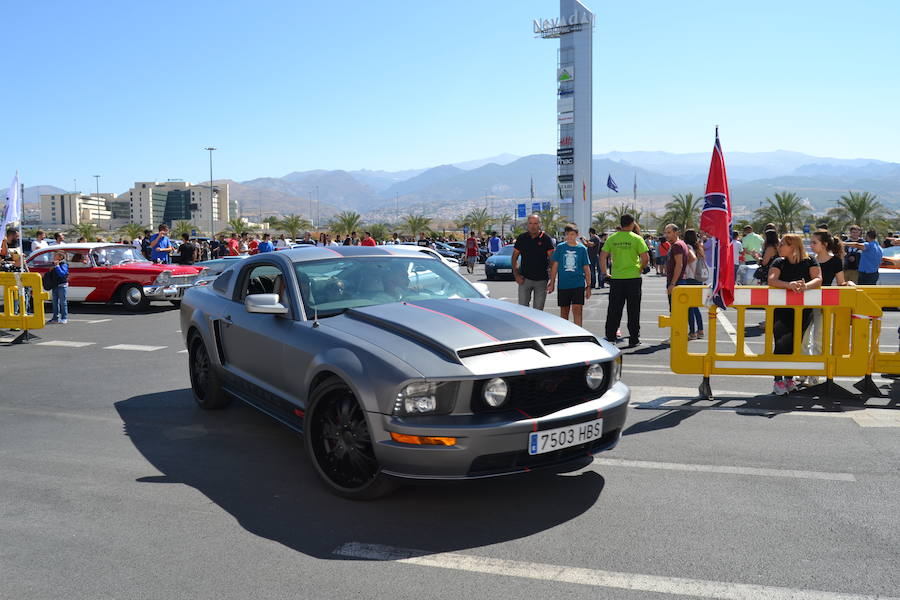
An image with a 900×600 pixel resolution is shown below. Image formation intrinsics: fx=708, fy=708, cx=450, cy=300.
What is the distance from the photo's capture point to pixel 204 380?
657 centimetres

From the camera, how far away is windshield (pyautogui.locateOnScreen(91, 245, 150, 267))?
16438mm

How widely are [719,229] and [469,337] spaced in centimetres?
356

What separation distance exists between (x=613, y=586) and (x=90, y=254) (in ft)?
53.2

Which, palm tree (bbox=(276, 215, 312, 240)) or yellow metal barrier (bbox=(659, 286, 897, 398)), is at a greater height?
palm tree (bbox=(276, 215, 312, 240))

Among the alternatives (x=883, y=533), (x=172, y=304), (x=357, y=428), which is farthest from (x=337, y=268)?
(x=172, y=304)

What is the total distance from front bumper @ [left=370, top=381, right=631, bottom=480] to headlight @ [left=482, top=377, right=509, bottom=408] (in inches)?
2.8

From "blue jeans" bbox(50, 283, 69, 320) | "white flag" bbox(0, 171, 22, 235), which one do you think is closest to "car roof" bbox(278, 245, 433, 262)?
"white flag" bbox(0, 171, 22, 235)

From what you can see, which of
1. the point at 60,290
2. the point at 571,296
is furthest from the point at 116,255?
the point at 571,296

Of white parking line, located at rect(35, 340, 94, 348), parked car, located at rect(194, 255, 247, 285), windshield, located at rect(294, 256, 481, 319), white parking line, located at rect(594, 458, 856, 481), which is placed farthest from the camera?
parked car, located at rect(194, 255, 247, 285)

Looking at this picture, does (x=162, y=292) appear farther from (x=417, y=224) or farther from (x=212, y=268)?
(x=417, y=224)

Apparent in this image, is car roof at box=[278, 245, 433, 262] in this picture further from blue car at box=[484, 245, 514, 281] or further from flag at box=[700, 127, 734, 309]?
blue car at box=[484, 245, 514, 281]

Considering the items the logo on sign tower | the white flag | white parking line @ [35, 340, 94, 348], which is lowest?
white parking line @ [35, 340, 94, 348]

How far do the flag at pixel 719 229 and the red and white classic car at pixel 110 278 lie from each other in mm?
12684

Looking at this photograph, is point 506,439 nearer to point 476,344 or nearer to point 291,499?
point 476,344
